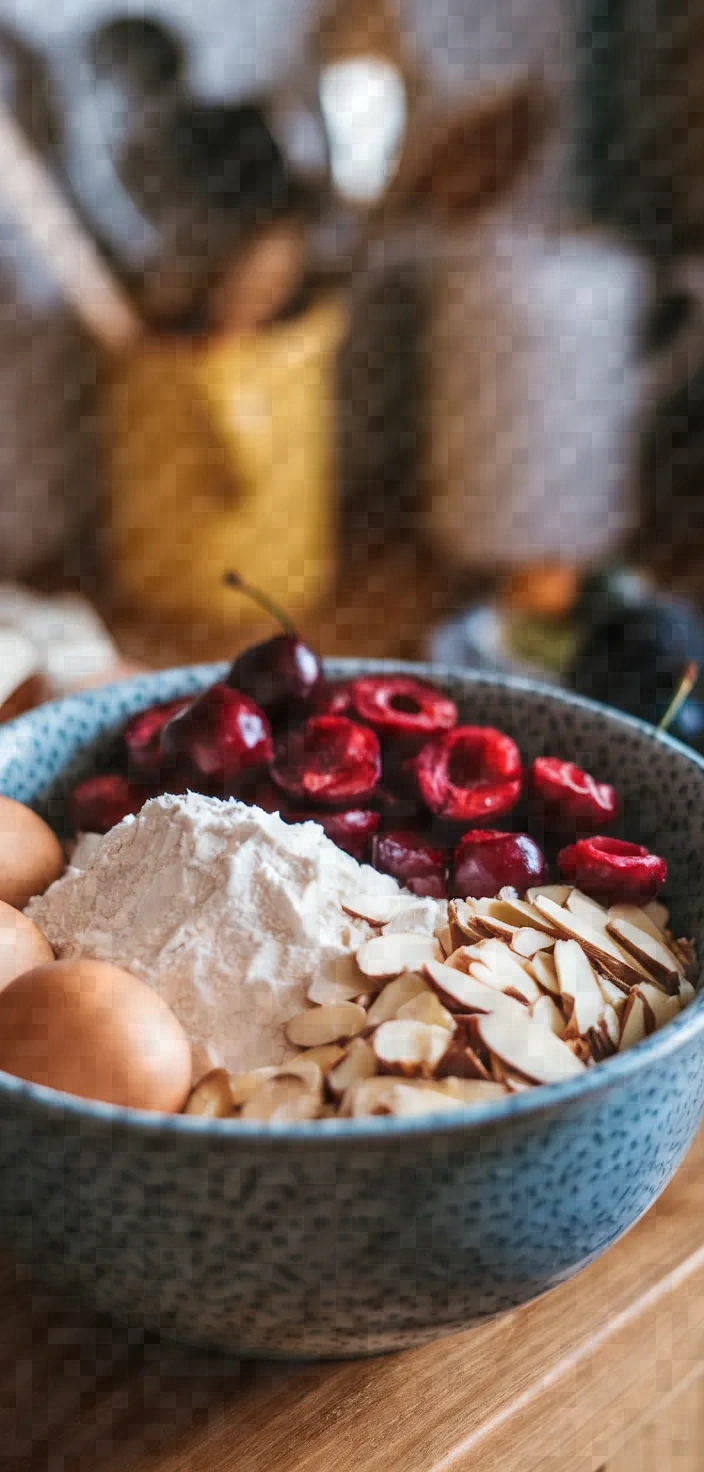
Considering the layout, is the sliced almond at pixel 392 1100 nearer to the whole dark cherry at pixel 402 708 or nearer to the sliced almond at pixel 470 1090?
the sliced almond at pixel 470 1090

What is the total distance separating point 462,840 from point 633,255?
920mm

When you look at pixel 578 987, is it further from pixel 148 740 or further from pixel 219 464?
pixel 219 464

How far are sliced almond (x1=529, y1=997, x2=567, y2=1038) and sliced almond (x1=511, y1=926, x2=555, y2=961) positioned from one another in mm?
27

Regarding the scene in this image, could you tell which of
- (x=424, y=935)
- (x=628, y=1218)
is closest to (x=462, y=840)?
(x=424, y=935)

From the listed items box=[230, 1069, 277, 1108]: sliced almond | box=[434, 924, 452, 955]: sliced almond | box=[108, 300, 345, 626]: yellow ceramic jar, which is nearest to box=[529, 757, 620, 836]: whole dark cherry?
box=[434, 924, 452, 955]: sliced almond

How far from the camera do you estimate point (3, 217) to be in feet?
3.73

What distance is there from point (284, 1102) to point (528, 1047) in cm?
8

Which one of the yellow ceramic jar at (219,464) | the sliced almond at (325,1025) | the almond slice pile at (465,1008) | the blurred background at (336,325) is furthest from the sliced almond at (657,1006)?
the yellow ceramic jar at (219,464)

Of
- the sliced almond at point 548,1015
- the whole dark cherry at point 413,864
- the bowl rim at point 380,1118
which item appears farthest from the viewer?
the whole dark cherry at point 413,864

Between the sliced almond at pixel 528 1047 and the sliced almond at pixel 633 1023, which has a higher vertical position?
the sliced almond at pixel 633 1023

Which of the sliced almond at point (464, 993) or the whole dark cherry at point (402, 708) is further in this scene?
the whole dark cherry at point (402, 708)

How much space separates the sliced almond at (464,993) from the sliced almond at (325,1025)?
29 millimetres

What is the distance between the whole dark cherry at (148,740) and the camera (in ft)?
1.96

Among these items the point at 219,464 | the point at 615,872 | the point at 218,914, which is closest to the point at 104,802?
the point at 218,914
